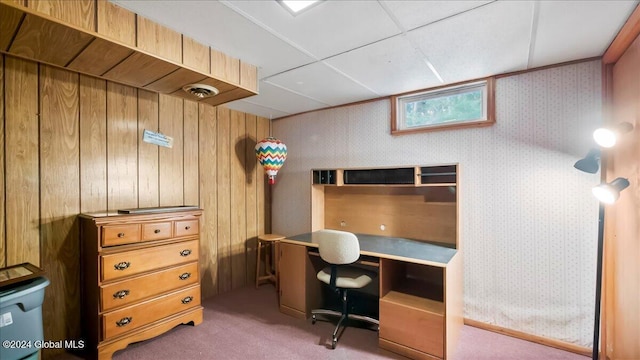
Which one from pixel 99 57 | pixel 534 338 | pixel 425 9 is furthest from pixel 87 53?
pixel 534 338

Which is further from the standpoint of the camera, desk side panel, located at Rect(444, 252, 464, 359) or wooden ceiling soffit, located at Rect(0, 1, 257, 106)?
desk side panel, located at Rect(444, 252, 464, 359)

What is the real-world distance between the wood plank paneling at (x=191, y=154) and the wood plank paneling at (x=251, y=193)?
0.73 m

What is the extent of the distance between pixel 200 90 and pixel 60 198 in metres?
1.43

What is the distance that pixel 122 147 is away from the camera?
2.61 m

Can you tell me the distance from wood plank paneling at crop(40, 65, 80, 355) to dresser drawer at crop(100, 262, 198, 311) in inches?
18.7

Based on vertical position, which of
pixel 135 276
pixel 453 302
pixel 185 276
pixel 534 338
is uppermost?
pixel 135 276

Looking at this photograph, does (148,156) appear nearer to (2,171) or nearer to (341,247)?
(2,171)

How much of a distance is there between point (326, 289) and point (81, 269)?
91.4 inches

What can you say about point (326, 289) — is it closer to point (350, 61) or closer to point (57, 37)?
point (350, 61)

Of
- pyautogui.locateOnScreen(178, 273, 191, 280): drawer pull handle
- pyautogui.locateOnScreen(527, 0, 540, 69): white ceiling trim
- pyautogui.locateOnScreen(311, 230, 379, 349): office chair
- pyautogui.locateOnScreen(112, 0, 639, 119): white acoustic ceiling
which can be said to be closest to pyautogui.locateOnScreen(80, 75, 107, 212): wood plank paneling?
pyautogui.locateOnScreen(178, 273, 191, 280): drawer pull handle

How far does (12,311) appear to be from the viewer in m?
1.63

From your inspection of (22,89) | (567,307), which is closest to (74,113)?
(22,89)

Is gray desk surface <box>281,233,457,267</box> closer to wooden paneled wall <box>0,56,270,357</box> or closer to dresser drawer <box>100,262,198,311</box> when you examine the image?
dresser drawer <box>100,262,198,311</box>

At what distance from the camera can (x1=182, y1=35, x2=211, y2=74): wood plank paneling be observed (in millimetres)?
1930
